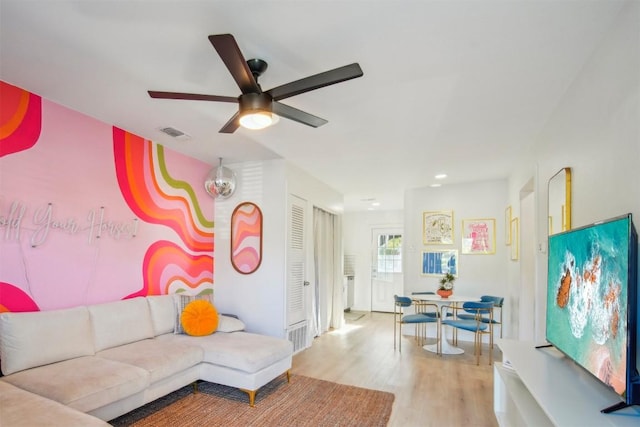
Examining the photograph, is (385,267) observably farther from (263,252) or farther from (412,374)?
(263,252)

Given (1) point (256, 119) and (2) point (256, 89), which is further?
(1) point (256, 119)

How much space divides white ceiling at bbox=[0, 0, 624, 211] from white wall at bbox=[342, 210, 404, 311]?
4838mm

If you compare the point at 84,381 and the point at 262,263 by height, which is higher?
the point at 262,263

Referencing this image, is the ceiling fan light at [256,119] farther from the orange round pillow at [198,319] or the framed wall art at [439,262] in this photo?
the framed wall art at [439,262]

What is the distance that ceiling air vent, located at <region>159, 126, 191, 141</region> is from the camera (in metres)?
3.32

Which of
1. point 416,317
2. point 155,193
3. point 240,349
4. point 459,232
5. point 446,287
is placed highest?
point 155,193

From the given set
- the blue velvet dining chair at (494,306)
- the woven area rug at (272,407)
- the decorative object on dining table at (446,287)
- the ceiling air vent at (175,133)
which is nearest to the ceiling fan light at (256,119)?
the ceiling air vent at (175,133)

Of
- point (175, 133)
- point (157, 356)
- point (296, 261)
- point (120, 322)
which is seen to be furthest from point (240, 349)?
point (175, 133)

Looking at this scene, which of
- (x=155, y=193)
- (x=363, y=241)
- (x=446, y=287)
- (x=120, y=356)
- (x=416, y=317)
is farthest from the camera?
(x=363, y=241)

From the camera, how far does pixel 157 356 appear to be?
272 centimetres

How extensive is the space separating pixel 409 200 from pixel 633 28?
14.7ft

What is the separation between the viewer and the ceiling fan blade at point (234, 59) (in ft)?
4.91

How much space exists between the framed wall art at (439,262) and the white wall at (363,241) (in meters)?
2.48

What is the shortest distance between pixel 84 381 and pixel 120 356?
1.68ft
